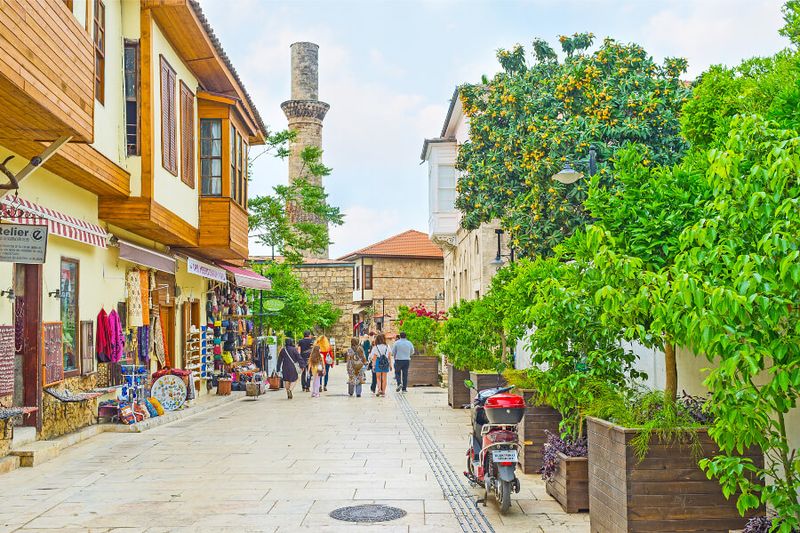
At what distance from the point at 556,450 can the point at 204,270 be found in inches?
505

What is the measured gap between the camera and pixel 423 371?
2708 cm

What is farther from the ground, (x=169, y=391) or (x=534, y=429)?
(x=534, y=429)

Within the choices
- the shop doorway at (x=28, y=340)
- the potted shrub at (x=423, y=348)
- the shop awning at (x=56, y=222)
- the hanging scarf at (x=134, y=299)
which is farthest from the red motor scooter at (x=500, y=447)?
the potted shrub at (x=423, y=348)

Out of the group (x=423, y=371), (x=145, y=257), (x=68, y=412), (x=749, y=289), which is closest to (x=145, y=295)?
(x=145, y=257)

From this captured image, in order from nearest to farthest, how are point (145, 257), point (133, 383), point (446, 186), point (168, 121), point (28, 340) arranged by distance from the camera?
point (28, 340)
point (133, 383)
point (145, 257)
point (168, 121)
point (446, 186)

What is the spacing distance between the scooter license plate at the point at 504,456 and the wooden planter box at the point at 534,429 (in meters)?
1.66

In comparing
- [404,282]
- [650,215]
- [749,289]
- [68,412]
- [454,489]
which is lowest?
[454,489]

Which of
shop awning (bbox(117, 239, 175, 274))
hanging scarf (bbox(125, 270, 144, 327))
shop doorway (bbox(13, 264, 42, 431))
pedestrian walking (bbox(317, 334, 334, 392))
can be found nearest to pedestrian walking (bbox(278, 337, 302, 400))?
pedestrian walking (bbox(317, 334, 334, 392))

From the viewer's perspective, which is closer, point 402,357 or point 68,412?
point 68,412

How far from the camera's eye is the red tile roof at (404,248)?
191 ft

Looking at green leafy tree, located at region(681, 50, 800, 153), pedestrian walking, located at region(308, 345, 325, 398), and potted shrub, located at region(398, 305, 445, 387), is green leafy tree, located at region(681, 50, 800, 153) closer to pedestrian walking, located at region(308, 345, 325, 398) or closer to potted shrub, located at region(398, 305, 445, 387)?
pedestrian walking, located at region(308, 345, 325, 398)

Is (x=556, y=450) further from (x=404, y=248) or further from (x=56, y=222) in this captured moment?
(x=404, y=248)

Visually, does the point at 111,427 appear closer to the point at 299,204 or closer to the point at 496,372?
the point at 496,372

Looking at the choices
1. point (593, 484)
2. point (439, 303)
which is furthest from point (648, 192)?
point (439, 303)
